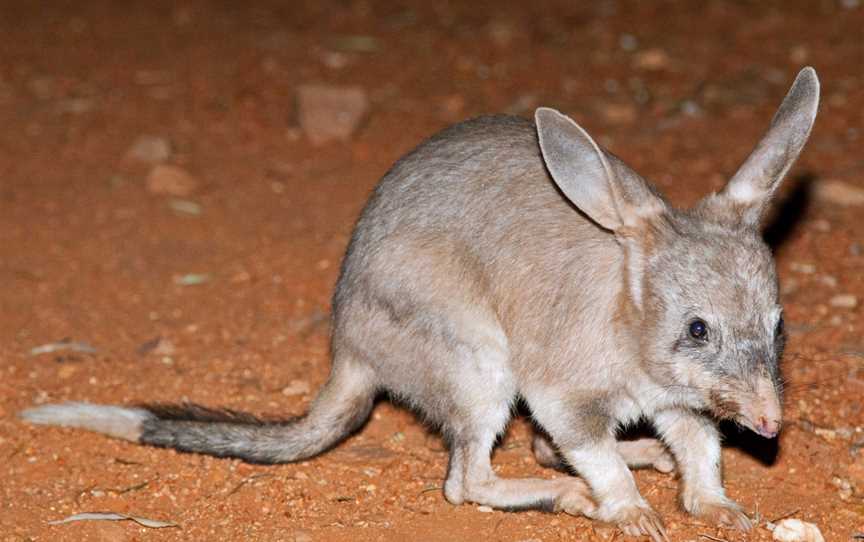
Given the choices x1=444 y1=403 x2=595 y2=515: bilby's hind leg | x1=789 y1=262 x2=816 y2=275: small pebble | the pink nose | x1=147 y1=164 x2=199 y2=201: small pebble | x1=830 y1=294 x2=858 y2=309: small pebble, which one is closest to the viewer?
the pink nose

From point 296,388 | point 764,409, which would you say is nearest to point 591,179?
point 764,409

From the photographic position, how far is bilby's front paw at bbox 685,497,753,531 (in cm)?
473

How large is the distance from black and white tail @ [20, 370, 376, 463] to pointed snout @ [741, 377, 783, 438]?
176 cm

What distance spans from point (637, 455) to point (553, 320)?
88cm

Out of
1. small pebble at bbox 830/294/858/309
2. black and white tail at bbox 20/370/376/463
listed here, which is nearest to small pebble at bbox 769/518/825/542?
black and white tail at bbox 20/370/376/463

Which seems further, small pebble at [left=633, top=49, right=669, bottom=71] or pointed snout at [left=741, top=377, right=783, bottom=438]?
small pebble at [left=633, top=49, right=669, bottom=71]

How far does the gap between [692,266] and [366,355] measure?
59.0 inches

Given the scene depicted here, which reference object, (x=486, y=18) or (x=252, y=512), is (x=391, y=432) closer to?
(x=252, y=512)

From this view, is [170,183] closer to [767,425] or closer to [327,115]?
[327,115]

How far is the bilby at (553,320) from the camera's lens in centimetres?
445

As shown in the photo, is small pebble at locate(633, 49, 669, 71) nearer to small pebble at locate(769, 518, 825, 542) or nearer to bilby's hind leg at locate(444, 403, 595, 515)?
bilby's hind leg at locate(444, 403, 595, 515)

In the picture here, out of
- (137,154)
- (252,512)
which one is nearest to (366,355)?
(252,512)

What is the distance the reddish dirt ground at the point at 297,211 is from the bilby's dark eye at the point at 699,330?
0.86 meters

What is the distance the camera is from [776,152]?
15.5ft
